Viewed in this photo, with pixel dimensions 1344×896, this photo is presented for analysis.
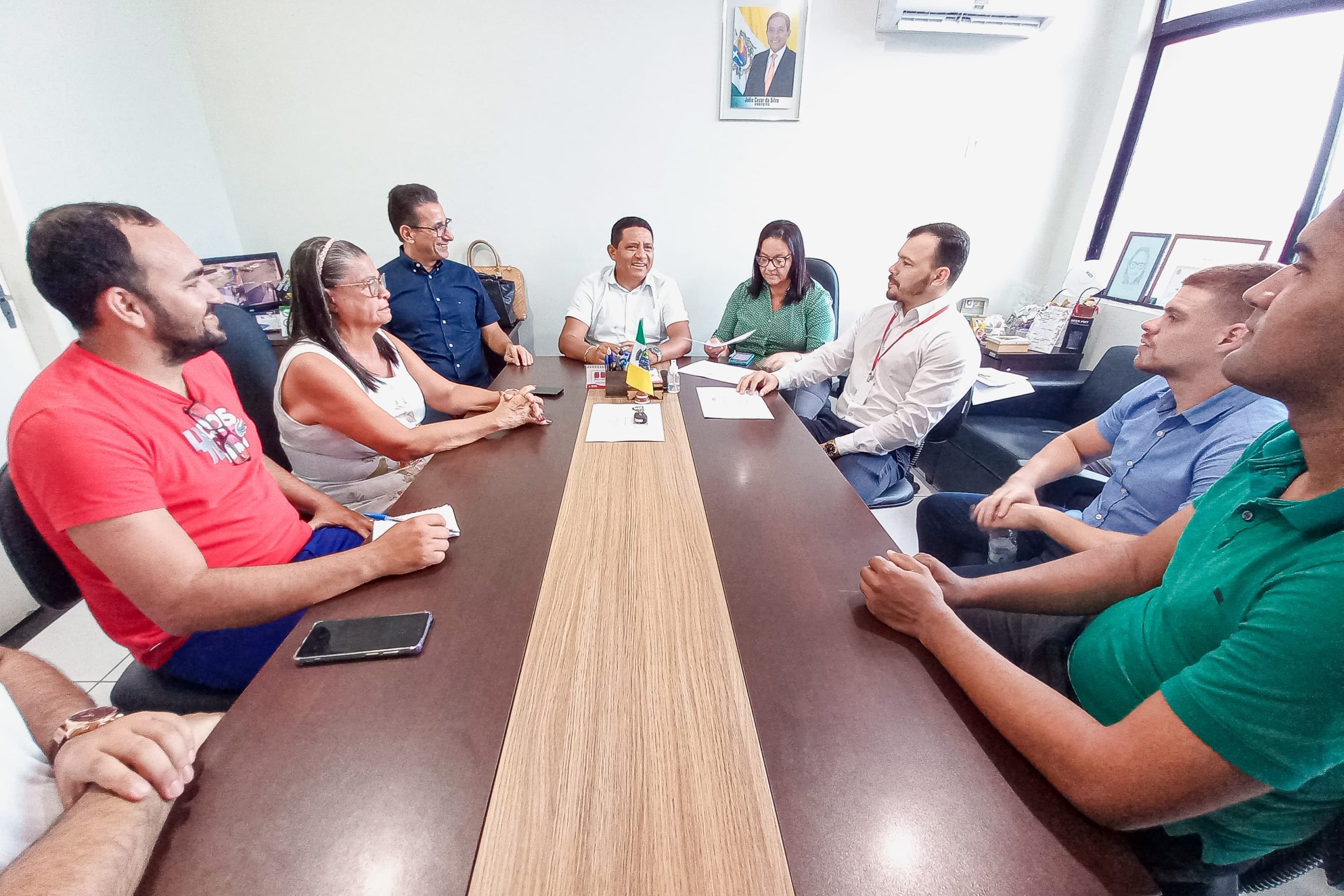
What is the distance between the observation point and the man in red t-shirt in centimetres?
78

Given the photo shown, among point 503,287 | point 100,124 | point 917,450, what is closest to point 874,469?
point 917,450

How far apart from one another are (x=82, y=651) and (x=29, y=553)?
136cm

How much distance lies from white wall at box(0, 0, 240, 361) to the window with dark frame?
5.09m

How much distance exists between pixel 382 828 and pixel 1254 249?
382 centimetres

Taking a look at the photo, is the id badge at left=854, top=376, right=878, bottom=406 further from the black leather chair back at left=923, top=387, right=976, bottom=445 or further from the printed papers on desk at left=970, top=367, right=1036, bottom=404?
the printed papers on desk at left=970, top=367, right=1036, bottom=404

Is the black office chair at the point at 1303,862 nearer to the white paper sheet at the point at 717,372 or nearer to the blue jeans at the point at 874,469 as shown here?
the blue jeans at the point at 874,469

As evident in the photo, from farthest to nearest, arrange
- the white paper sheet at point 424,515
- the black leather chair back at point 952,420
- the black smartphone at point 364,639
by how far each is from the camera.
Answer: the black leather chair back at point 952,420 → the white paper sheet at point 424,515 → the black smartphone at point 364,639

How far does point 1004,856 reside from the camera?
534mm

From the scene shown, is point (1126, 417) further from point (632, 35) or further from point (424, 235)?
point (632, 35)

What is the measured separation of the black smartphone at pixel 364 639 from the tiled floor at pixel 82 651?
1555 millimetres

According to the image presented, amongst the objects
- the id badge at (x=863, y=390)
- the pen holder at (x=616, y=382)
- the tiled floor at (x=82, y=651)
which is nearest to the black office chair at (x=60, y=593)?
the tiled floor at (x=82, y=651)

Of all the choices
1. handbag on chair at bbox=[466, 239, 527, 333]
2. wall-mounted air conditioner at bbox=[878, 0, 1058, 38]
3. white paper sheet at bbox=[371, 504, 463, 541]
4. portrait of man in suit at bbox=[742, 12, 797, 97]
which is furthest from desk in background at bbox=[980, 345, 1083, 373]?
white paper sheet at bbox=[371, 504, 463, 541]

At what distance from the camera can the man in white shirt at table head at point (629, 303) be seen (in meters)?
2.54

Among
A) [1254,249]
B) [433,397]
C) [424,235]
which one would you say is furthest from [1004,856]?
[1254,249]
